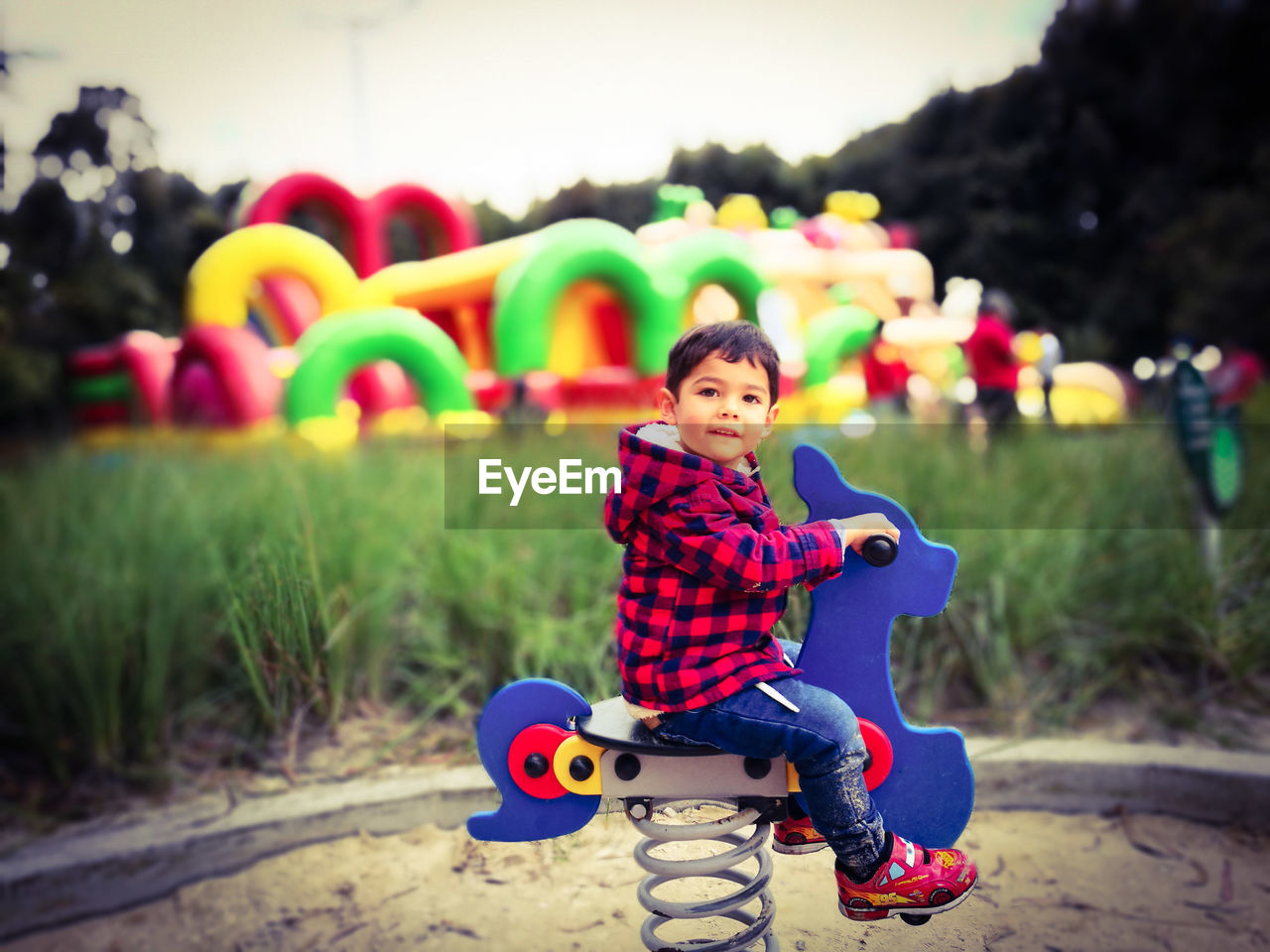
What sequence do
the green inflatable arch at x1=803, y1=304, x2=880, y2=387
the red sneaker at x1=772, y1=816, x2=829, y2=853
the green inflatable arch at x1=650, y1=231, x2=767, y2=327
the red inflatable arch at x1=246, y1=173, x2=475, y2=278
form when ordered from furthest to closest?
1. the red inflatable arch at x1=246, y1=173, x2=475, y2=278
2. the green inflatable arch at x1=803, y1=304, x2=880, y2=387
3. the green inflatable arch at x1=650, y1=231, x2=767, y2=327
4. the red sneaker at x1=772, y1=816, x2=829, y2=853

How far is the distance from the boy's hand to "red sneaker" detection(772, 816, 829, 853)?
47cm

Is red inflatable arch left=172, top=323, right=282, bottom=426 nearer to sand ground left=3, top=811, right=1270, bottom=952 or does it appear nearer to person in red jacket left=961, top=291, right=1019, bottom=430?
person in red jacket left=961, top=291, right=1019, bottom=430

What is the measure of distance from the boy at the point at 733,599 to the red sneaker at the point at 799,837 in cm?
13

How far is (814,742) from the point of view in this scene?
1.22m

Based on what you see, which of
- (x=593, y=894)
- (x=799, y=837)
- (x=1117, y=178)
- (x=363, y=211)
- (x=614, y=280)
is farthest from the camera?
(x=1117, y=178)

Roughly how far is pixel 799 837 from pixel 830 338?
31.3ft

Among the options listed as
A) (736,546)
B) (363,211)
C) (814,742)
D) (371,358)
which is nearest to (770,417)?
(736,546)

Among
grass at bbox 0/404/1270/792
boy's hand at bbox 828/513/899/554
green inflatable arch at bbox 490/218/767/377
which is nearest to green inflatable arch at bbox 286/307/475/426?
green inflatable arch at bbox 490/218/767/377

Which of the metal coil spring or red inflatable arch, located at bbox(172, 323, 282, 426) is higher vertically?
red inflatable arch, located at bbox(172, 323, 282, 426)

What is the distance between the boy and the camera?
3.85 feet

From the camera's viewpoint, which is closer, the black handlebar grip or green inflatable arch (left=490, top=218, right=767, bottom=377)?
the black handlebar grip

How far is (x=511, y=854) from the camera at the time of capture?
1734 millimetres

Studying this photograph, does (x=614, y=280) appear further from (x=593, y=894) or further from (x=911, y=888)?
(x=911, y=888)

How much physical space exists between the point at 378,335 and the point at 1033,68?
12141mm
